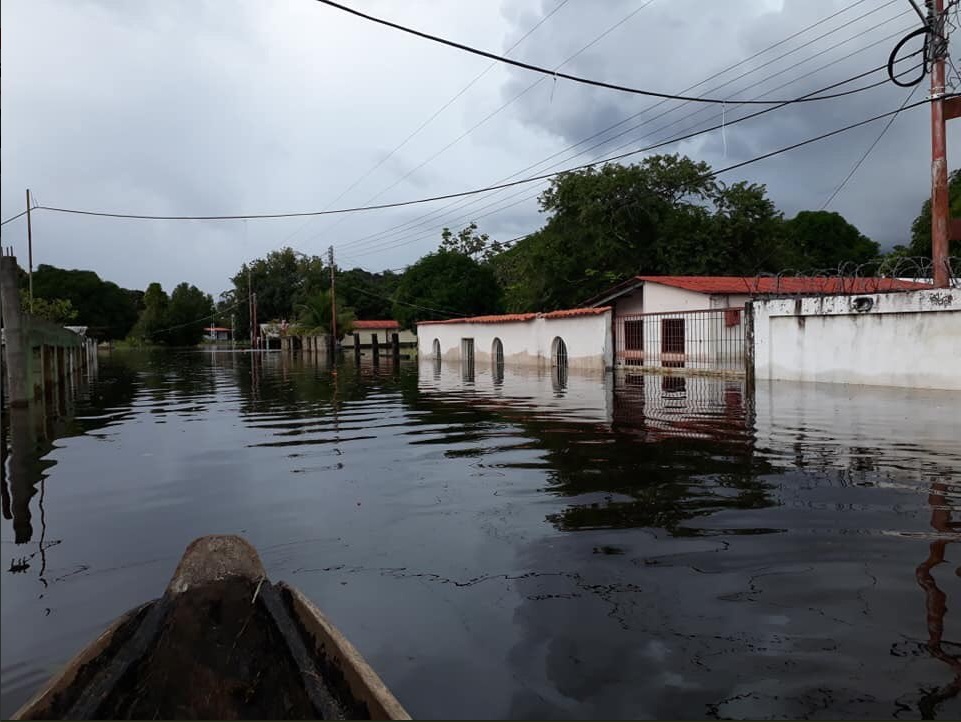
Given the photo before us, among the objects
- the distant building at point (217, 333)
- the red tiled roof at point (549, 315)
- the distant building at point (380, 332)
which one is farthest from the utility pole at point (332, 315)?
the distant building at point (217, 333)

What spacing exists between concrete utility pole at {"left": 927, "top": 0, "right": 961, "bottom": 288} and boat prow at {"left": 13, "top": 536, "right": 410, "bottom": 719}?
16.0 metres

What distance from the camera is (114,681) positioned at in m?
2.81

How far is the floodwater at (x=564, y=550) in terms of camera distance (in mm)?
3320

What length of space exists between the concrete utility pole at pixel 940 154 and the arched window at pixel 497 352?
816 inches

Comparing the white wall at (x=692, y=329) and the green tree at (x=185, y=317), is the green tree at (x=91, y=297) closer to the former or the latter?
A: the green tree at (x=185, y=317)

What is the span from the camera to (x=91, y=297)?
285ft

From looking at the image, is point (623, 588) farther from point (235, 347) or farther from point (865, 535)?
point (235, 347)

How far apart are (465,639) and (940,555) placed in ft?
10.4

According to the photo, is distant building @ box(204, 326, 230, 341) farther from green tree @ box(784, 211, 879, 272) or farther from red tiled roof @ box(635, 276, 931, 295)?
red tiled roof @ box(635, 276, 931, 295)

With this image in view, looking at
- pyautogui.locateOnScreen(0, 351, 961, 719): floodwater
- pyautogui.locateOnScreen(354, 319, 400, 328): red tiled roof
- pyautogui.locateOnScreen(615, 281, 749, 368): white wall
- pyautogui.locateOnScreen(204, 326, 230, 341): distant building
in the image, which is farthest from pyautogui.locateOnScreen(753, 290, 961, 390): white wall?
pyautogui.locateOnScreen(204, 326, 230, 341): distant building

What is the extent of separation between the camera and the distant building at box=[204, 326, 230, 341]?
102775 mm

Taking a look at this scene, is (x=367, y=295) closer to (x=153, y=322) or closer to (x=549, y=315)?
(x=153, y=322)

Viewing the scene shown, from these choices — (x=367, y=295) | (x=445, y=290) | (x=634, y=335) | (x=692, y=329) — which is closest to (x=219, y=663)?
(x=692, y=329)

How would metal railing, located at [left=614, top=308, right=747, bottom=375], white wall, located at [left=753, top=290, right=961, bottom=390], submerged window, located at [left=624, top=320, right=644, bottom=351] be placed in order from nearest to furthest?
white wall, located at [left=753, top=290, right=961, bottom=390], metal railing, located at [left=614, top=308, right=747, bottom=375], submerged window, located at [left=624, top=320, right=644, bottom=351]
